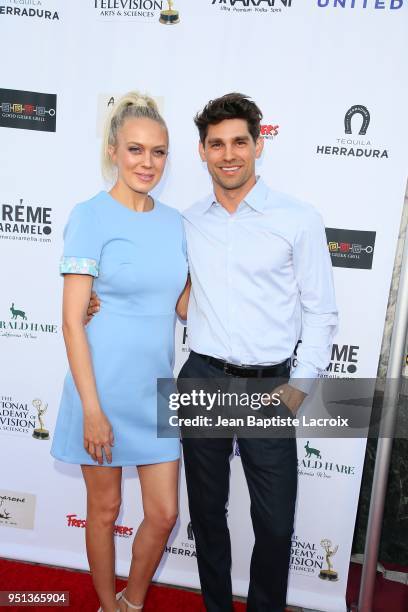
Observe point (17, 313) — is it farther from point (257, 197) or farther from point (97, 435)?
point (257, 197)

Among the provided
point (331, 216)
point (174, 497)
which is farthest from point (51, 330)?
point (331, 216)

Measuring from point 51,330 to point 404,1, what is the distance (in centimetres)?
223

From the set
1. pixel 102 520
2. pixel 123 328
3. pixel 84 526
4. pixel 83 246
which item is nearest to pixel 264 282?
pixel 123 328

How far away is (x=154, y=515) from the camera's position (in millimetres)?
2230

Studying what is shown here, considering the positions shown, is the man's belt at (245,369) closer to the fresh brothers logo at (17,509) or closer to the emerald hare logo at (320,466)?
the emerald hare logo at (320,466)

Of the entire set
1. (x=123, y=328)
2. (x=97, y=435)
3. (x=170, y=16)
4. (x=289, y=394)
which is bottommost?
(x=97, y=435)

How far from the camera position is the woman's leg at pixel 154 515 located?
221cm

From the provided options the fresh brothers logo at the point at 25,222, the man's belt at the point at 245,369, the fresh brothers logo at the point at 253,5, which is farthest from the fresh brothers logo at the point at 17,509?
the fresh brothers logo at the point at 253,5

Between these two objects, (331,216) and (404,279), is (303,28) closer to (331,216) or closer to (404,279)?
(331,216)

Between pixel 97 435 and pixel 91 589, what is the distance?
1.19 metres

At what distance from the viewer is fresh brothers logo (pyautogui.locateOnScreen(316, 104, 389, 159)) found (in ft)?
8.09

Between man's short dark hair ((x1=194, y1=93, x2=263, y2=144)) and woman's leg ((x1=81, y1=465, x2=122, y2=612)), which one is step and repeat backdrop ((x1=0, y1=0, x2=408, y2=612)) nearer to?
man's short dark hair ((x1=194, y1=93, x2=263, y2=144))

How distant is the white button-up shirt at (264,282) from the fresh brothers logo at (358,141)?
17.9 inches

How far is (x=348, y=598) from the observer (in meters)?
2.86
